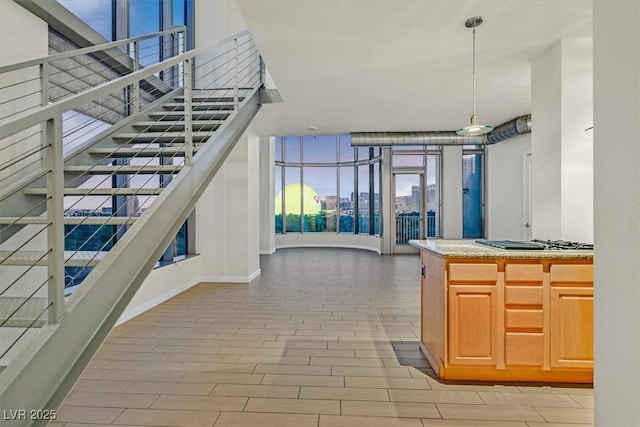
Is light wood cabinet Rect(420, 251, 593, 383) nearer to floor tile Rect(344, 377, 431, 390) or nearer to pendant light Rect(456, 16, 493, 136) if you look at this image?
floor tile Rect(344, 377, 431, 390)

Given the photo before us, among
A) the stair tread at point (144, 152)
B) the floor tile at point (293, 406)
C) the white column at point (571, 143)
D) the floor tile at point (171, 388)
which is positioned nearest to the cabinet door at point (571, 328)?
the white column at point (571, 143)

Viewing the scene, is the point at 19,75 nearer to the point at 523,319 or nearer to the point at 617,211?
the point at 617,211

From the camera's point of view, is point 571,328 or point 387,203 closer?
point 571,328

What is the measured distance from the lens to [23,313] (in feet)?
5.39

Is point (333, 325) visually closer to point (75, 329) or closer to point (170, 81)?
point (75, 329)

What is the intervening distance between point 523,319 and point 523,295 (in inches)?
6.7

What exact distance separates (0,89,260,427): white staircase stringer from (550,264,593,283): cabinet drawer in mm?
2693

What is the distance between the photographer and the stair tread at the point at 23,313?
154cm

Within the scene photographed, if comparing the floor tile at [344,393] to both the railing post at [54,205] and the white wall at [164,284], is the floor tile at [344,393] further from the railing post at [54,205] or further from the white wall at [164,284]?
the white wall at [164,284]

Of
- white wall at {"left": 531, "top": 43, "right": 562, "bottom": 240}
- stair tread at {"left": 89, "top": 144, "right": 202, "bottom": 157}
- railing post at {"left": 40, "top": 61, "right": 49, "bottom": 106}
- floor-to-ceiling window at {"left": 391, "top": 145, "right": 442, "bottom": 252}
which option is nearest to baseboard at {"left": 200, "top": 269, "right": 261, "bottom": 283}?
stair tread at {"left": 89, "top": 144, "right": 202, "bottom": 157}

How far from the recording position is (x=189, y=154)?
2580 millimetres

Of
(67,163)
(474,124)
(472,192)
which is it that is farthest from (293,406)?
(472,192)

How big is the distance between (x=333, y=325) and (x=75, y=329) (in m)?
2.75

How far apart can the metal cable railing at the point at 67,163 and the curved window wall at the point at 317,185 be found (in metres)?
6.92
